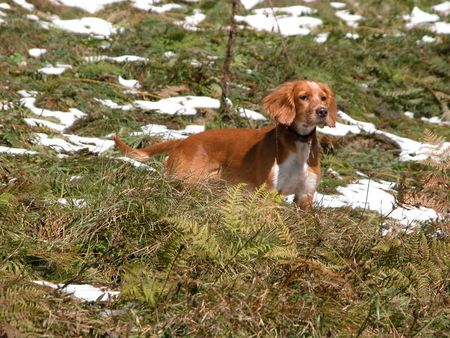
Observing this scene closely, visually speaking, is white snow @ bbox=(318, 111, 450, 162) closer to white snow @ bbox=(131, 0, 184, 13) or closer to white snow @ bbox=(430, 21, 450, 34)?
white snow @ bbox=(131, 0, 184, 13)

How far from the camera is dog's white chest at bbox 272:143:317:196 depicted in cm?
627

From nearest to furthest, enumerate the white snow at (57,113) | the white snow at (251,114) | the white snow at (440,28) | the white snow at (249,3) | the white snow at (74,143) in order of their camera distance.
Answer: the white snow at (74,143) < the white snow at (57,113) < the white snow at (251,114) < the white snow at (440,28) < the white snow at (249,3)

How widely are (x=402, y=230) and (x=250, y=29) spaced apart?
6635 millimetres

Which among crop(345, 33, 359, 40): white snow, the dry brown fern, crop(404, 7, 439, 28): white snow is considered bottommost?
crop(404, 7, 439, 28): white snow

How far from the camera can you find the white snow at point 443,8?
13305 mm

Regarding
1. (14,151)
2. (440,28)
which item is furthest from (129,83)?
(440,28)

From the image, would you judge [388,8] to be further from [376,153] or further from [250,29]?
[376,153]

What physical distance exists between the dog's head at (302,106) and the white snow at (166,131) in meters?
1.28

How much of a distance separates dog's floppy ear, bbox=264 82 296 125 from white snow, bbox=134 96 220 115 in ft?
5.98

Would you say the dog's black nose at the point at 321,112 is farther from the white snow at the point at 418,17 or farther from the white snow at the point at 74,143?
the white snow at the point at 418,17

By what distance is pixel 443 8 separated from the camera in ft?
44.2

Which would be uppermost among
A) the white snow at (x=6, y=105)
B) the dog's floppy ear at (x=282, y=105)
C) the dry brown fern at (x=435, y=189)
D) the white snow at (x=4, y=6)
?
the dry brown fern at (x=435, y=189)

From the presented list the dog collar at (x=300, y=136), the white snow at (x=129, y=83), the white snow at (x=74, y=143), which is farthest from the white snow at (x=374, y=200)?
the white snow at (x=129, y=83)

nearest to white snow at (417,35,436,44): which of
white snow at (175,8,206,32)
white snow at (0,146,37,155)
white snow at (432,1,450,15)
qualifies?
white snow at (432,1,450,15)
